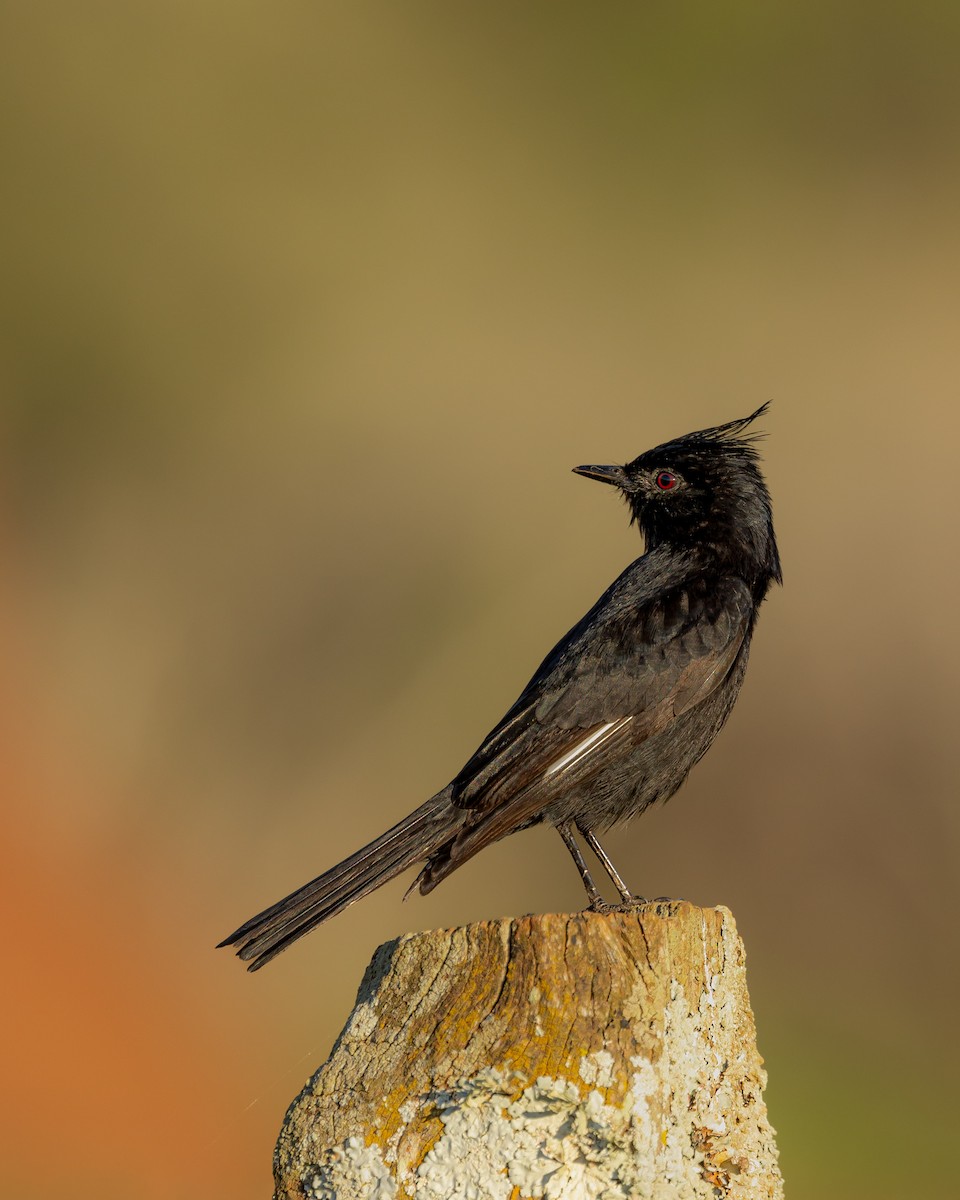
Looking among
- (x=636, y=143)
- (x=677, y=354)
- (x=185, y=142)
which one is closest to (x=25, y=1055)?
(x=677, y=354)

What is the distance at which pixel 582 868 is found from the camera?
5.12 m

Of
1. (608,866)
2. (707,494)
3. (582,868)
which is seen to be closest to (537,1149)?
(582,868)

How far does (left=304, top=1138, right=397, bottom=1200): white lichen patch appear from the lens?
10.2ft

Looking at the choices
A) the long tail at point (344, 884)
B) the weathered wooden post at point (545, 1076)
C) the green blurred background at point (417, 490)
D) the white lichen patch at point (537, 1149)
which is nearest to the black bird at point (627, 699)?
the long tail at point (344, 884)

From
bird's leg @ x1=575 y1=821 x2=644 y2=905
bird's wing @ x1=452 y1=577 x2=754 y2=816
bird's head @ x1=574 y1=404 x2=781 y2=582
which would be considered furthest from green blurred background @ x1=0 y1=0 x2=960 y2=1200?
bird's wing @ x1=452 y1=577 x2=754 y2=816

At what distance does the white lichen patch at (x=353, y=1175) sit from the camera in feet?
10.2

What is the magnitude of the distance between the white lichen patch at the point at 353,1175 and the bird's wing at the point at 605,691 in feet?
5.80

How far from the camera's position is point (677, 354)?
1451cm

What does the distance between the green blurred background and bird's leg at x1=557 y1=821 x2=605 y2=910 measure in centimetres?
533

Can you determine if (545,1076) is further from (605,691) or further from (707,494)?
(707,494)

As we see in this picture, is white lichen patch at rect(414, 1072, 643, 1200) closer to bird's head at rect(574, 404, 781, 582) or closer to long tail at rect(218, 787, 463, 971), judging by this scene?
long tail at rect(218, 787, 463, 971)

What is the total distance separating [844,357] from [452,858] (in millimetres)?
10817

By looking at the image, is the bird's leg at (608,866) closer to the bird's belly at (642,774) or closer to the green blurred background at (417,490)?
the bird's belly at (642,774)

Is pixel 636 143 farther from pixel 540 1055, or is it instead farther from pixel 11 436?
pixel 540 1055
